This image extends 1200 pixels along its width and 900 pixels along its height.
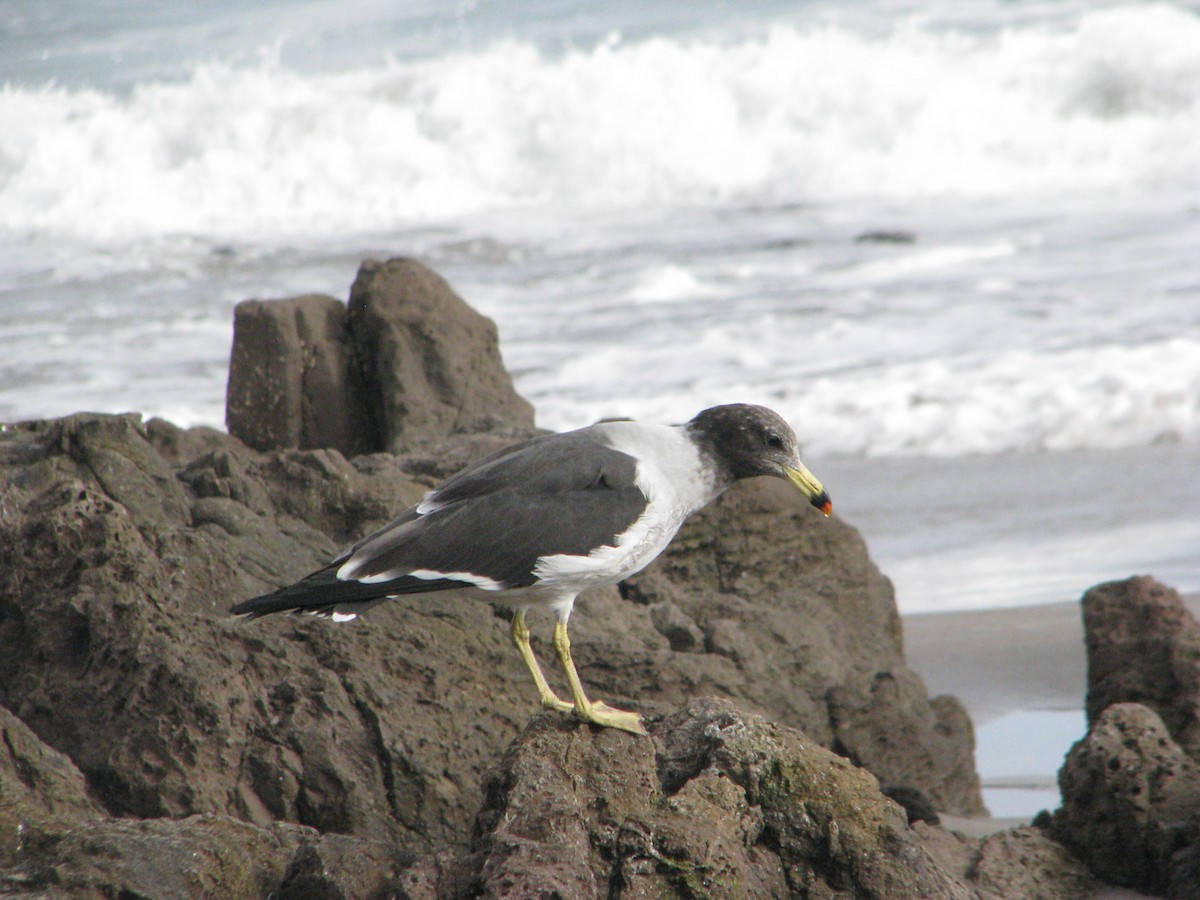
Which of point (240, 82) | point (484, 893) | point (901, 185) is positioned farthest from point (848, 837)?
point (240, 82)

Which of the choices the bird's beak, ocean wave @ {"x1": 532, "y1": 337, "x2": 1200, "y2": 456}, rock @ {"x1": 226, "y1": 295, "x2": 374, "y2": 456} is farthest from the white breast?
ocean wave @ {"x1": 532, "y1": 337, "x2": 1200, "y2": 456}

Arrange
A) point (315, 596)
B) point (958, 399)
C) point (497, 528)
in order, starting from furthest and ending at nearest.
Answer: point (958, 399) < point (497, 528) < point (315, 596)

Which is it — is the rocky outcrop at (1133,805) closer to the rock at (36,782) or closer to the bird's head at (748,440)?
the bird's head at (748,440)

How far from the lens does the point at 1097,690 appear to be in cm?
470

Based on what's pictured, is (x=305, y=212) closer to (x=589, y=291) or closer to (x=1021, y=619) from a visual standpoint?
(x=589, y=291)

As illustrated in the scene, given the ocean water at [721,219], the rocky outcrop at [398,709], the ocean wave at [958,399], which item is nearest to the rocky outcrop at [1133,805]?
the rocky outcrop at [398,709]

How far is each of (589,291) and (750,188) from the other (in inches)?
242

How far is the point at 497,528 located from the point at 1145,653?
2250 mm

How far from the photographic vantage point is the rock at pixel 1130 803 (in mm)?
3576

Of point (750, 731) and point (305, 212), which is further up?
point (305, 212)

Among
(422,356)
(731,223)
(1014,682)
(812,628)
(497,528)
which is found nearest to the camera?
(497,528)

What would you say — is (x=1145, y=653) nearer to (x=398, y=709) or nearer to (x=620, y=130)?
(x=398, y=709)

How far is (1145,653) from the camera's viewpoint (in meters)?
4.60

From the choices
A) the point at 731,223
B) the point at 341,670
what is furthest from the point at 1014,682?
the point at 731,223
